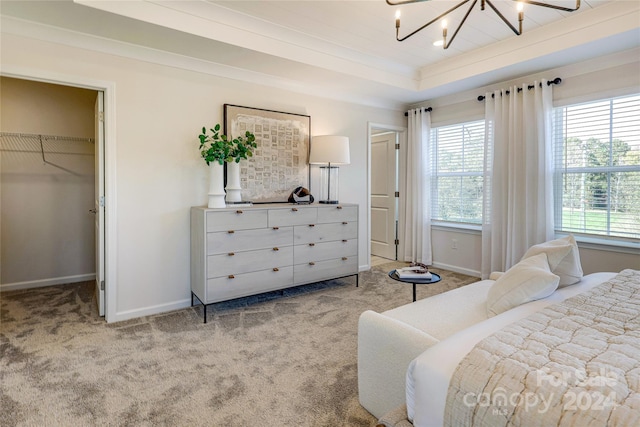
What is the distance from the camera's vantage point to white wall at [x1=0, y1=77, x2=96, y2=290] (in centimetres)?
382

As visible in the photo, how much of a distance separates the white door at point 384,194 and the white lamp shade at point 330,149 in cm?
166

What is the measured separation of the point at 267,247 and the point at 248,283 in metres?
0.38

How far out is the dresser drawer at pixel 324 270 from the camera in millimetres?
3611

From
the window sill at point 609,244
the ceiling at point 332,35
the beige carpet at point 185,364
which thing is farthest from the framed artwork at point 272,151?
the window sill at point 609,244

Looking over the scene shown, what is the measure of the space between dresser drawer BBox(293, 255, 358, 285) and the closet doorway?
2221mm

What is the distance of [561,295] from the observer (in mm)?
1861

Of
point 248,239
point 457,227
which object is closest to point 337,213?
point 248,239

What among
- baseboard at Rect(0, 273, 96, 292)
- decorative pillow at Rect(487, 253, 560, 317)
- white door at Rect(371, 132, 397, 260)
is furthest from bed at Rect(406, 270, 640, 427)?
baseboard at Rect(0, 273, 96, 292)

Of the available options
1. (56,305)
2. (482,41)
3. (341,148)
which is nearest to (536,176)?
(482,41)

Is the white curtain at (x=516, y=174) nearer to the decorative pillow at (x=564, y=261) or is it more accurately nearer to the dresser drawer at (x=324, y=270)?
the dresser drawer at (x=324, y=270)

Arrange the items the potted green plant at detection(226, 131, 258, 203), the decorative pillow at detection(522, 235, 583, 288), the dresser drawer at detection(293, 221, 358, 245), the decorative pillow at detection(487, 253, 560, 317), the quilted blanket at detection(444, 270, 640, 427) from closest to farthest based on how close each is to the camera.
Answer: the quilted blanket at detection(444, 270, 640, 427), the decorative pillow at detection(487, 253, 560, 317), the decorative pillow at detection(522, 235, 583, 288), the potted green plant at detection(226, 131, 258, 203), the dresser drawer at detection(293, 221, 358, 245)

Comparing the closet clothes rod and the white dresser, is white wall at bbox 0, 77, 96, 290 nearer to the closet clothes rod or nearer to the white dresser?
the closet clothes rod

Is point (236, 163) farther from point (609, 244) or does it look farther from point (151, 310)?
point (609, 244)

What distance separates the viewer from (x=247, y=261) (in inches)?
127
